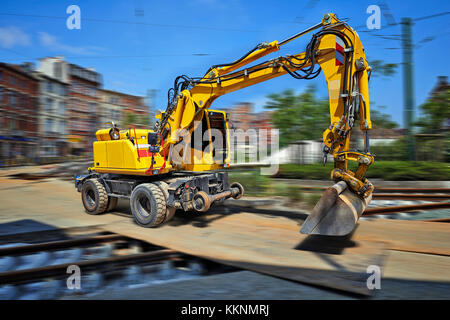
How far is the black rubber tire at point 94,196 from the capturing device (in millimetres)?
8551

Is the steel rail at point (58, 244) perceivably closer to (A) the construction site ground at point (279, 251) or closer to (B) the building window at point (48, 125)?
(A) the construction site ground at point (279, 251)

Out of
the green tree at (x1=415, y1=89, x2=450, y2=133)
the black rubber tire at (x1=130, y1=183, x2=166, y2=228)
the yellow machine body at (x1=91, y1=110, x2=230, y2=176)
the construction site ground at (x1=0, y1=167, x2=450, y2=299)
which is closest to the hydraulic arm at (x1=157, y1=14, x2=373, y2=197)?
the construction site ground at (x1=0, y1=167, x2=450, y2=299)

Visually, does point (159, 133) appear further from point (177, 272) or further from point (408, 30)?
point (408, 30)

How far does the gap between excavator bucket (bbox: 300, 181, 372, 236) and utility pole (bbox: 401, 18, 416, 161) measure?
11.0 metres

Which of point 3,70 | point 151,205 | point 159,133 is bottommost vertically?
point 151,205

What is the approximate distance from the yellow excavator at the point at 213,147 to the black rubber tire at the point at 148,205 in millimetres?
22

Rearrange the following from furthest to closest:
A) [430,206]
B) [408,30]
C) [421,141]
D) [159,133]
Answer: [421,141] → [408,30] → [430,206] → [159,133]

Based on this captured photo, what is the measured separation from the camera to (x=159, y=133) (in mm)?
7938

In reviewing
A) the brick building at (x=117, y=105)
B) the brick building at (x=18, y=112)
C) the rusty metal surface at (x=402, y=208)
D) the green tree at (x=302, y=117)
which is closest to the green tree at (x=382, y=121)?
the green tree at (x=302, y=117)

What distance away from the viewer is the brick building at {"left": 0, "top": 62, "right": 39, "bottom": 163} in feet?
105

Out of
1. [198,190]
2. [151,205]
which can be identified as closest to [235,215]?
[198,190]

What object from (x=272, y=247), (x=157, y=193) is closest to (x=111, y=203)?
(x=157, y=193)

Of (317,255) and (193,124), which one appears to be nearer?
(317,255)
